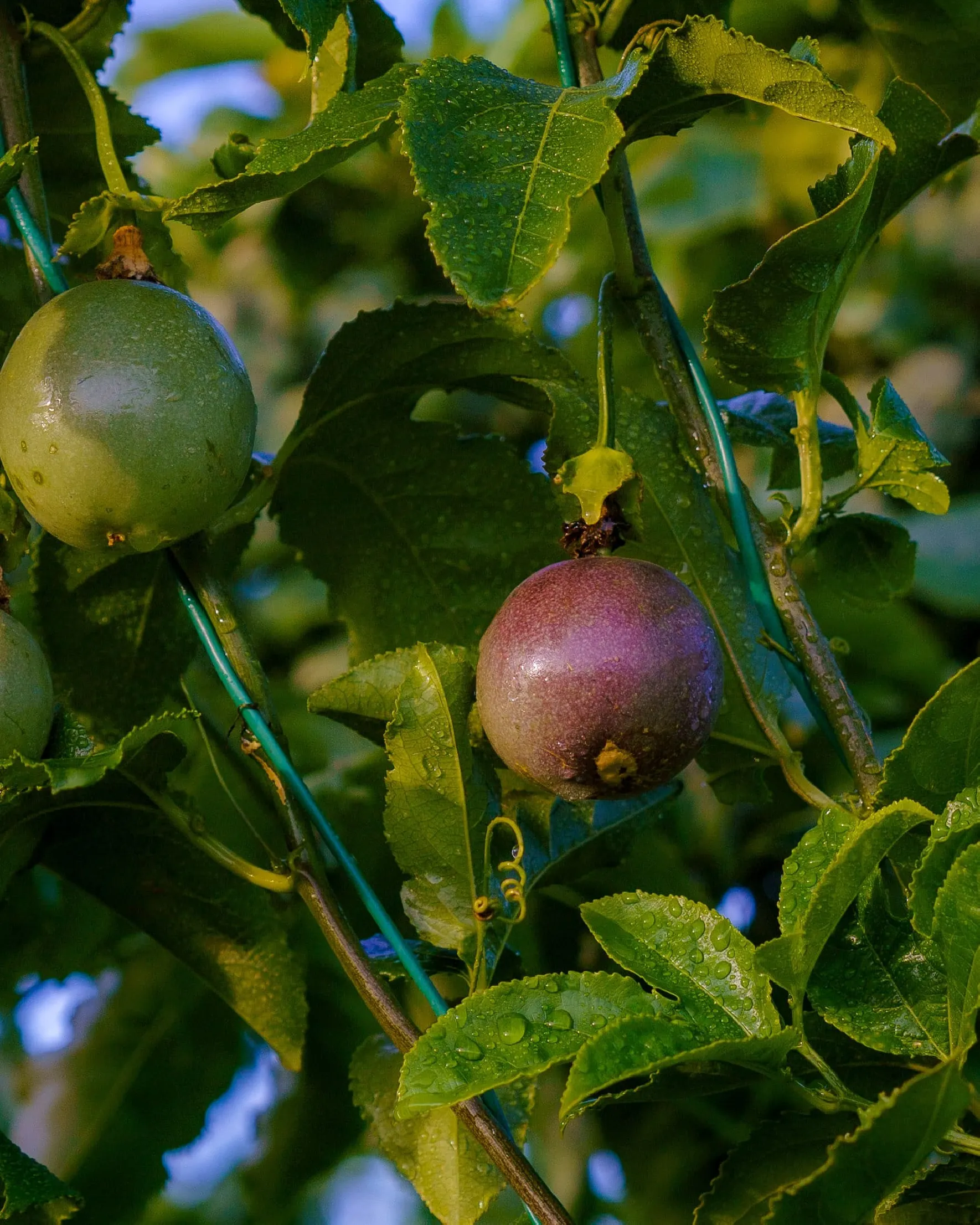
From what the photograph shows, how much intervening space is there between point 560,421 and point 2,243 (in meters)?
A: 0.44

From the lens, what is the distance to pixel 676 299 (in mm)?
1934

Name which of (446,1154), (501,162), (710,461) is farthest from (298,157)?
(446,1154)

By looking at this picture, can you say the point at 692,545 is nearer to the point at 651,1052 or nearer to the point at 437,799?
the point at 437,799

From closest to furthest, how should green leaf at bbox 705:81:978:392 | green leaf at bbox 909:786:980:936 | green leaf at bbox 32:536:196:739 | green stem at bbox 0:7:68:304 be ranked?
green leaf at bbox 909:786:980:936 → green leaf at bbox 705:81:978:392 → green stem at bbox 0:7:68:304 → green leaf at bbox 32:536:196:739

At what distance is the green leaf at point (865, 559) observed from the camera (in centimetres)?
87

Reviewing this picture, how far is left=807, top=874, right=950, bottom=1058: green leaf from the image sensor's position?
634 millimetres

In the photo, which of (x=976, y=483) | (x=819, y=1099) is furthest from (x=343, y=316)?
(x=819, y=1099)

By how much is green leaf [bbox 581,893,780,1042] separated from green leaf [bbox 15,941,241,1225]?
2.24 feet

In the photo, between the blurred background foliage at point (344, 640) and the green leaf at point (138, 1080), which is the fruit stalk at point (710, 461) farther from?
the green leaf at point (138, 1080)

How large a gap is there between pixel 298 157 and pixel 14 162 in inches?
5.9

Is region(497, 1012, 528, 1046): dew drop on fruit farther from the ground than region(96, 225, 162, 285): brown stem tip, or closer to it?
closer to it

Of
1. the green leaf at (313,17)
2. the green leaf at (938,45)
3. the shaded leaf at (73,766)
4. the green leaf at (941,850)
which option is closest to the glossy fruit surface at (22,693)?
the shaded leaf at (73,766)

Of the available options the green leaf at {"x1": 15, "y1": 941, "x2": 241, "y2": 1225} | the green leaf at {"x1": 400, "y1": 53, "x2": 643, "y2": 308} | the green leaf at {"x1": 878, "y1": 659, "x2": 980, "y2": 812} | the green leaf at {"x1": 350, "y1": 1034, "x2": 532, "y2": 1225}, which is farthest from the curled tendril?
the green leaf at {"x1": 15, "y1": 941, "x2": 241, "y2": 1225}

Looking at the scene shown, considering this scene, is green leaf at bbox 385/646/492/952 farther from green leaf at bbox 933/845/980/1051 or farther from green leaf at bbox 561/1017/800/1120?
green leaf at bbox 933/845/980/1051
